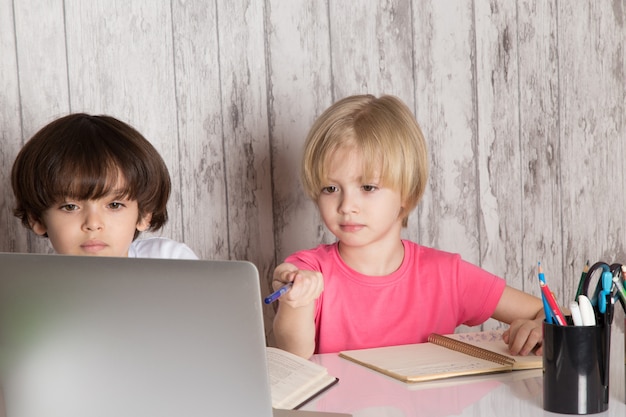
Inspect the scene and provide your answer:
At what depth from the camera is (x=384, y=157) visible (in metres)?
1.59

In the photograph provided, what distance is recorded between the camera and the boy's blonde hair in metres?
1.59

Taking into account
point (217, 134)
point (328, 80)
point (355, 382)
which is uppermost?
point (328, 80)

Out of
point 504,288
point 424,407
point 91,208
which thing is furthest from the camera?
point 504,288

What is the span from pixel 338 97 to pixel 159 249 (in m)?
0.59

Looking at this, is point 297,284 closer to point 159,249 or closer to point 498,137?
point 159,249

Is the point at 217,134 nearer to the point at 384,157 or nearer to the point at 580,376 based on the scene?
the point at 384,157

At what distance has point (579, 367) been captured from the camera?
0.98 m

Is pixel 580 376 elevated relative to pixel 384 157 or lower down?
lower down

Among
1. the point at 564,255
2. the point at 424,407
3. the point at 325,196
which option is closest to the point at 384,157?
the point at 325,196

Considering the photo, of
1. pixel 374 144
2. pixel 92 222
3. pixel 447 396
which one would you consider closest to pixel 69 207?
pixel 92 222

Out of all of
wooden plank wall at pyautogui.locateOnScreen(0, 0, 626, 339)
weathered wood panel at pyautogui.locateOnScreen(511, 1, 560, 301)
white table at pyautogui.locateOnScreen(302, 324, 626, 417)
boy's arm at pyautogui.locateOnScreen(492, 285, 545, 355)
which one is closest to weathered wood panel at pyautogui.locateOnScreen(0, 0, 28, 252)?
wooden plank wall at pyautogui.locateOnScreen(0, 0, 626, 339)

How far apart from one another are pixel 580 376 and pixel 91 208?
0.96m

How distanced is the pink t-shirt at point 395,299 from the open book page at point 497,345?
0.87 feet

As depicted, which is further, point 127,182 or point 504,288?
point 504,288
